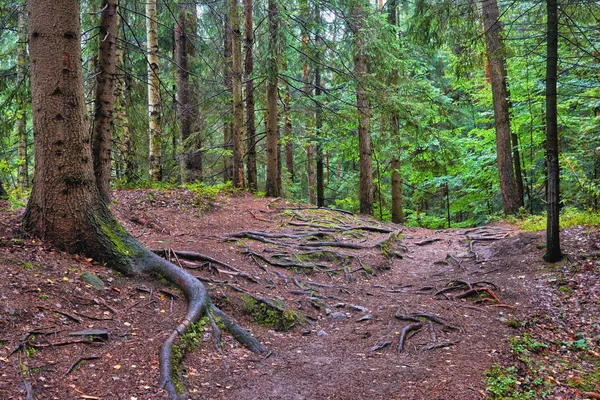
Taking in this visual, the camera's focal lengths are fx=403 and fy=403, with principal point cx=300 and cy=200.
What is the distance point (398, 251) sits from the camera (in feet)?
33.2

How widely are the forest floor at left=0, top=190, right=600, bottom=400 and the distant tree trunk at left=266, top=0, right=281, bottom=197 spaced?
176 inches

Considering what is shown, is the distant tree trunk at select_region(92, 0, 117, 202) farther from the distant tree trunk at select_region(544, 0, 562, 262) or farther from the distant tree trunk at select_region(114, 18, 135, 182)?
the distant tree trunk at select_region(544, 0, 562, 262)

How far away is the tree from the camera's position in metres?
4.74

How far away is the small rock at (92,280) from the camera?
4.56 m

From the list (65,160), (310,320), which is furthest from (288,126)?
(65,160)

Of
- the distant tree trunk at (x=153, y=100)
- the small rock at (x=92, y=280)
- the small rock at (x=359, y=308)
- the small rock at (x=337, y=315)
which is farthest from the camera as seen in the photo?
the distant tree trunk at (x=153, y=100)

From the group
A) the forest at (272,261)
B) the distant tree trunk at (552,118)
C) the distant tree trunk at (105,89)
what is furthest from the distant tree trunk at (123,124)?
the distant tree trunk at (552,118)

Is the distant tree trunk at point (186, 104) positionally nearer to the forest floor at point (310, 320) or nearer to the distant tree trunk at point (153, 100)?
the distant tree trunk at point (153, 100)

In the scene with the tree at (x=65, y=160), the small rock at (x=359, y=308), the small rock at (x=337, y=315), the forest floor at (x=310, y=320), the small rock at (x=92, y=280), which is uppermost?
the tree at (x=65, y=160)

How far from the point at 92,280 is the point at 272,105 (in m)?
9.33

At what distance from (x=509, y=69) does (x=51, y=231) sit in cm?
1431

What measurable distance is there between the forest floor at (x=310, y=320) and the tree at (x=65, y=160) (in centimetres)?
22

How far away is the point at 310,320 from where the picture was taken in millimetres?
5922

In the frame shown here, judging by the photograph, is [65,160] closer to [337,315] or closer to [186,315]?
[186,315]
